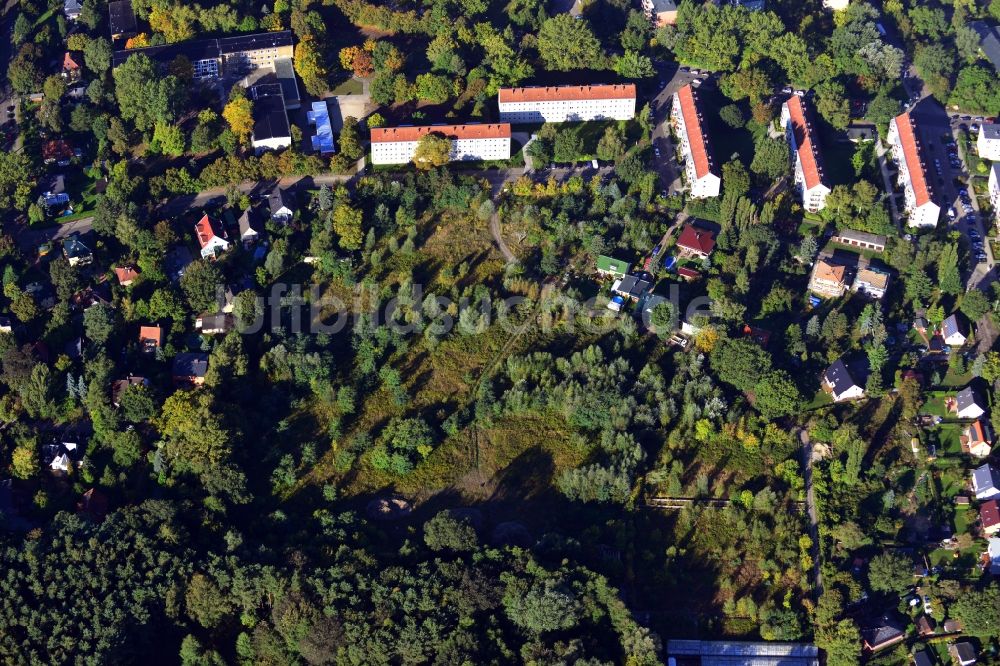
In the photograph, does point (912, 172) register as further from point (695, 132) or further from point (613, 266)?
point (613, 266)

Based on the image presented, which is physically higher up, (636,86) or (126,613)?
(636,86)

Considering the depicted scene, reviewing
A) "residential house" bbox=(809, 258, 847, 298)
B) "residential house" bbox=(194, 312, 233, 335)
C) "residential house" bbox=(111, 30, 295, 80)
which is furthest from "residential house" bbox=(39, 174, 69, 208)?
"residential house" bbox=(809, 258, 847, 298)

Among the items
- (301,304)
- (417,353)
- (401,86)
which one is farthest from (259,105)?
(417,353)

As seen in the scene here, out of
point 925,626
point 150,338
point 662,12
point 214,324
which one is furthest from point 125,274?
point 925,626

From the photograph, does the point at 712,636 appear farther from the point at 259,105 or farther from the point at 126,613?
the point at 259,105

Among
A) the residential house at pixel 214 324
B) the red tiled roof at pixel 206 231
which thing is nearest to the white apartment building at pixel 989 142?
the red tiled roof at pixel 206 231
